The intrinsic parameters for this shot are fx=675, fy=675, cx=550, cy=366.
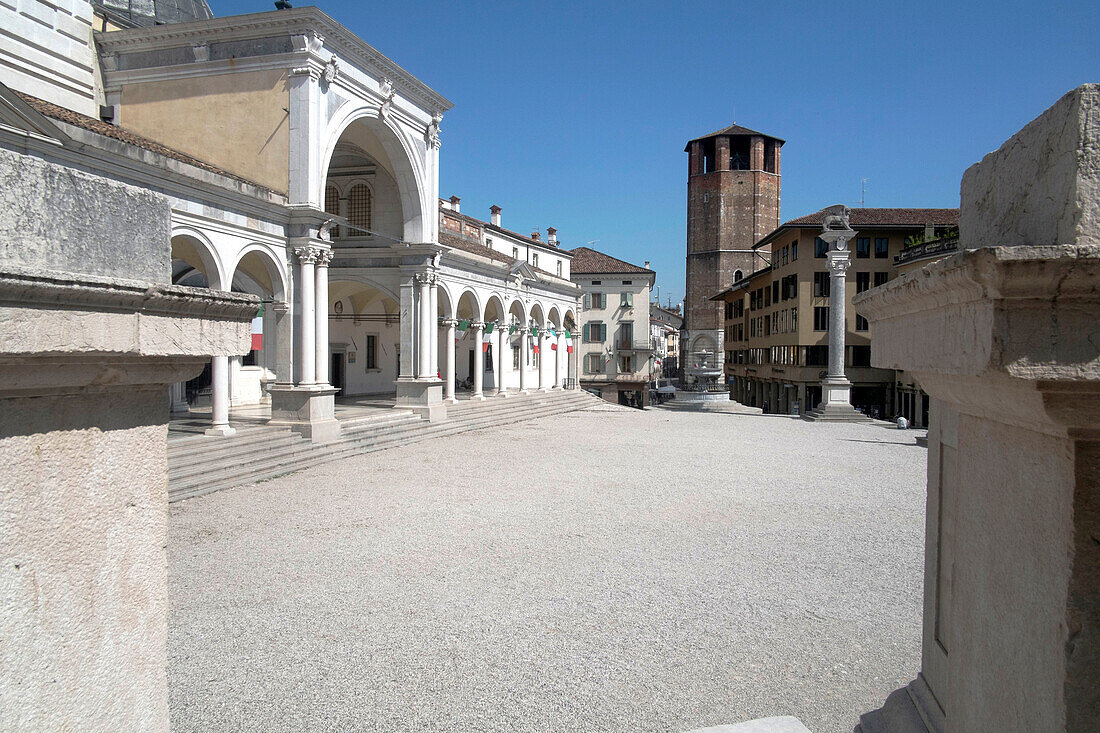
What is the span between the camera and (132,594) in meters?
2.27

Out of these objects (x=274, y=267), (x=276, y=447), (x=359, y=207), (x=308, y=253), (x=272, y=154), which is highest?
(x=359, y=207)

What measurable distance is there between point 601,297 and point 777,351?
15.2 metres

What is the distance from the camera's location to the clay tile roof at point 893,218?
113 feet

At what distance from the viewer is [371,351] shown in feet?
92.0

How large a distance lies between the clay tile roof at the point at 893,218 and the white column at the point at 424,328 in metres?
23.0

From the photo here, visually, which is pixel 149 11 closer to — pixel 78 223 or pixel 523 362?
pixel 523 362

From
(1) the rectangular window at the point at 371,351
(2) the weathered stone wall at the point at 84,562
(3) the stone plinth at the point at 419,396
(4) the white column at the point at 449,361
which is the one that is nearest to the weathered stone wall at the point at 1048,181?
(2) the weathered stone wall at the point at 84,562

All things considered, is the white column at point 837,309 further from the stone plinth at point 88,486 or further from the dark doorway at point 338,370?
the stone plinth at point 88,486

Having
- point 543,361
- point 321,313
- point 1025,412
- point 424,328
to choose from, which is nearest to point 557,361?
point 543,361

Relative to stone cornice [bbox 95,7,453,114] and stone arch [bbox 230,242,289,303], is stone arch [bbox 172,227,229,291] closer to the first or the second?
stone arch [bbox 230,242,289,303]

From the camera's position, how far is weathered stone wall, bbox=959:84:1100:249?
1.68 meters

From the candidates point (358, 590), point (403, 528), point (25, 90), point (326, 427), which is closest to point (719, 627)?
point (358, 590)

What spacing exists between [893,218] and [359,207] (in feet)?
91.7

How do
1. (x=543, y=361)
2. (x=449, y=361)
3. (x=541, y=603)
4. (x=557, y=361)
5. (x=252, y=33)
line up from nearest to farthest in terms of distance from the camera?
(x=541, y=603) → (x=252, y=33) → (x=449, y=361) → (x=543, y=361) → (x=557, y=361)
